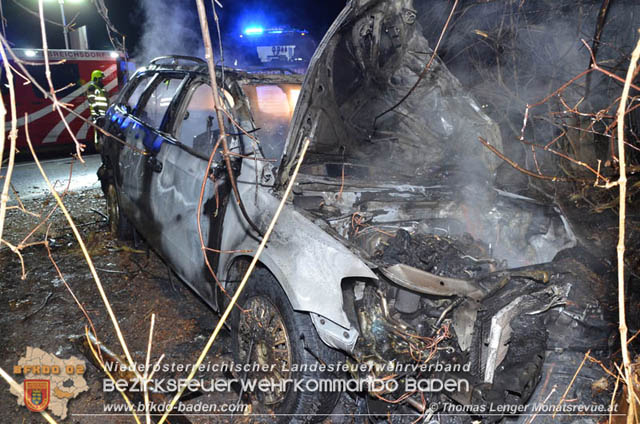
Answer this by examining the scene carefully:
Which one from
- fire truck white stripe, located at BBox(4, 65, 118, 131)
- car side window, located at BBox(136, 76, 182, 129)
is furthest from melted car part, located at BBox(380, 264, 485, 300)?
fire truck white stripe, located at BBox(4, 65, 118, 131)

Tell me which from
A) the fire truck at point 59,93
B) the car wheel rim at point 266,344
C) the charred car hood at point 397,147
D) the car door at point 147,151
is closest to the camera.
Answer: the car wheel rim at point 266,344

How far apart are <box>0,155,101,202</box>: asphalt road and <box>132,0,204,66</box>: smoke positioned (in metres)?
6.73

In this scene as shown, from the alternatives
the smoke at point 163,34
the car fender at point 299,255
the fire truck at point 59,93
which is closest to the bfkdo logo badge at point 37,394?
the car fender at point 299,255

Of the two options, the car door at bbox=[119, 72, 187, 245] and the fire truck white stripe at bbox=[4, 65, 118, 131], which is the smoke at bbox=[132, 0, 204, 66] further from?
the car door at bbox=[119, 72, 187, 245]

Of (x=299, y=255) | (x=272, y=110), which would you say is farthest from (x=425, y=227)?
(x=272, y=110)

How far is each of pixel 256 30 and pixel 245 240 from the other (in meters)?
11.7

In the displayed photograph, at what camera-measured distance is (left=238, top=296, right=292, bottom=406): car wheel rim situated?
259cm

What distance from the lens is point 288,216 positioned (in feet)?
8.36

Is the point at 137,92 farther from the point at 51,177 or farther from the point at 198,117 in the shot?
the point at 51,177

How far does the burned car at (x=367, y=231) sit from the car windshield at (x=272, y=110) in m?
0.02

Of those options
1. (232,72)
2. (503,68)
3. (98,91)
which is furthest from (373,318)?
(98,91)

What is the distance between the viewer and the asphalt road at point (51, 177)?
746 centimetres

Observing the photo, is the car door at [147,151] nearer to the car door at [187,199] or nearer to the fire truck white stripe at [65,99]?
the car door at [187,199]

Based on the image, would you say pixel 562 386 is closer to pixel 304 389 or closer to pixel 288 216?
pixel 304 389
